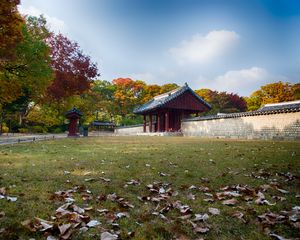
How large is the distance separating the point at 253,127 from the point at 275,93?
2954cm

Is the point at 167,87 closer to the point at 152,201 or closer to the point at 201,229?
the point at 152,201

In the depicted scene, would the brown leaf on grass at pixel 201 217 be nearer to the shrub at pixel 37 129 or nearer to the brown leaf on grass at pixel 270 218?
the brown leaf on grass at pixel 270 218

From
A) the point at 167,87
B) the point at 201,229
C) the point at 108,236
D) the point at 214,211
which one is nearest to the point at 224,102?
the point at 167,87

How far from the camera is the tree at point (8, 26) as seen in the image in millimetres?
12539

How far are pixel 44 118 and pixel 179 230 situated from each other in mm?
32745

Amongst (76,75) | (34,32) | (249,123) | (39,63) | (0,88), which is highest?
(34,32)

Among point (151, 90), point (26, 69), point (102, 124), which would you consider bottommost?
point (102, 124)

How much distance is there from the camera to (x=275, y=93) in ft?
144

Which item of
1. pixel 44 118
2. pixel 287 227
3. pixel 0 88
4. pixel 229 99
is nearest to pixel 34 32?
pixel 0 88

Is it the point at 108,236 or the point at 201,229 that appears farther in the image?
the point at 201,229

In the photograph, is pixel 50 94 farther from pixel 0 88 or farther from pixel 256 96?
pixel 256 96

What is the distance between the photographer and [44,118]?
3188 centimetres

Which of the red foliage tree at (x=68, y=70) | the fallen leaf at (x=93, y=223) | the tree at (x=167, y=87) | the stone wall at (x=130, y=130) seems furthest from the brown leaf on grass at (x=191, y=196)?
the tree at (x=167, y=87)

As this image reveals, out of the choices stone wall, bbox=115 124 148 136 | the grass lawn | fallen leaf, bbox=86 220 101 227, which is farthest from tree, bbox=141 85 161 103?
fallen leaf, bbox=86 220 101 227
